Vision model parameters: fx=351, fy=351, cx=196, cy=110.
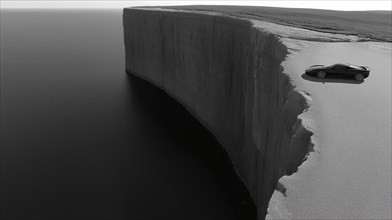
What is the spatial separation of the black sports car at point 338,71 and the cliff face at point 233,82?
119cm

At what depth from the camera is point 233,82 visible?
2341 cm

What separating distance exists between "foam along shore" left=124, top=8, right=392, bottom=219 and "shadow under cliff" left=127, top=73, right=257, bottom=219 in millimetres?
593

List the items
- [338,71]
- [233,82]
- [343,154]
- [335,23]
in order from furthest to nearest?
[335,23] < [233,82] < [338,71] < [343,154]

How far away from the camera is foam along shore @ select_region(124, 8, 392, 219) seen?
11.4 metres

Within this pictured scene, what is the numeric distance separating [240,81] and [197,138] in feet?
23.2

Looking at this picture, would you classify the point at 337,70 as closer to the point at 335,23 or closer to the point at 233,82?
the point at 233,82

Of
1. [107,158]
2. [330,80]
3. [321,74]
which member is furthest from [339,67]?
[107,158]

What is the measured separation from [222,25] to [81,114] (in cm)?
1502

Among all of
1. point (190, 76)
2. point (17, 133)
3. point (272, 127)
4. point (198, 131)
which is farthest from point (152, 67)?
point (272, 127)

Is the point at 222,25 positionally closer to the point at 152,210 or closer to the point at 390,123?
the point at 152,210

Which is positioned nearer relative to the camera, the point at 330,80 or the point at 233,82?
the point at 330,80

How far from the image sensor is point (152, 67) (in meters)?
41.5

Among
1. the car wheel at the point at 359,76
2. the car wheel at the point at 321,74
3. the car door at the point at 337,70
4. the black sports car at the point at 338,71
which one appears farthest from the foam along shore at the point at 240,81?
the car wheel at the point at 359,76

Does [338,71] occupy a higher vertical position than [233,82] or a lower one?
higher
